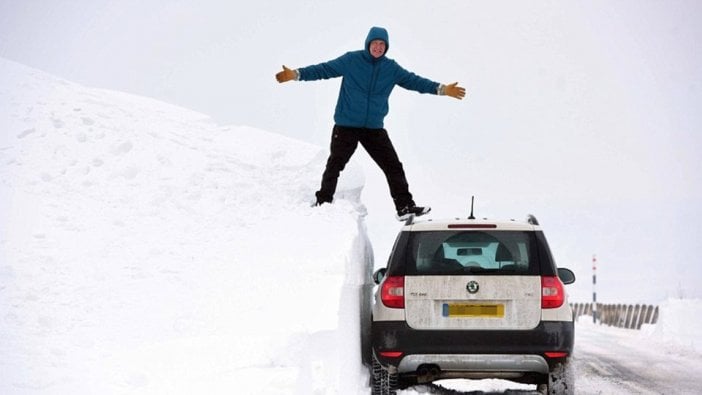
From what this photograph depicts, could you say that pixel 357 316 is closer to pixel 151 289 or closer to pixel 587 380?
pixel 151 289

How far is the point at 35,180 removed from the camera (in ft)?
29.9

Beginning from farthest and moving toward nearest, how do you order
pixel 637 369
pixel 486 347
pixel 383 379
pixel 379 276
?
pixel 637 369
pixel 379 276
pixel 383 379
pixel 486 347

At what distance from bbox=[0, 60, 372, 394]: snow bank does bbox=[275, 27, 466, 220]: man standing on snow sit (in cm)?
57

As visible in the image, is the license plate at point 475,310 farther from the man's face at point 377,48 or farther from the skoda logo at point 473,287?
the man's face at point 377,48

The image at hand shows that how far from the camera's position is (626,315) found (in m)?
33.1

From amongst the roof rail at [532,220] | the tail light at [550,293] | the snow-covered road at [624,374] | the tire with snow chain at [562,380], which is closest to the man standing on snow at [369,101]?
the snow-covered road at [624,374]

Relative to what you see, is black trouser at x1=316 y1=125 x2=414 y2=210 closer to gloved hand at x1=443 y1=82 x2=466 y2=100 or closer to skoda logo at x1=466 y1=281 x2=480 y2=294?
gloved hand at x1=443 y1=82 x2=466 y2=100

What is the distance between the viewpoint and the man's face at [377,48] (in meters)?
10.1

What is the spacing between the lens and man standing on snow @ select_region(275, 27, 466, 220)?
399 inches

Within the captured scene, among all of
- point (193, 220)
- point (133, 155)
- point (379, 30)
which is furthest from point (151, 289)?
point (379, 30)

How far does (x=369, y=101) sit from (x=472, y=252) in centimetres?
256

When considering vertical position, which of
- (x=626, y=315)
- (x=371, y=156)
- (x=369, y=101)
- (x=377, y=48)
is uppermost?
(x=377, y=48)

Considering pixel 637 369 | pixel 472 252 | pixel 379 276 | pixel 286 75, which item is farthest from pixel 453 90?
pixel 637 369

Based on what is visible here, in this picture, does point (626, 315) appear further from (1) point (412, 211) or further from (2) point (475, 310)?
(2) point (475, 310)
